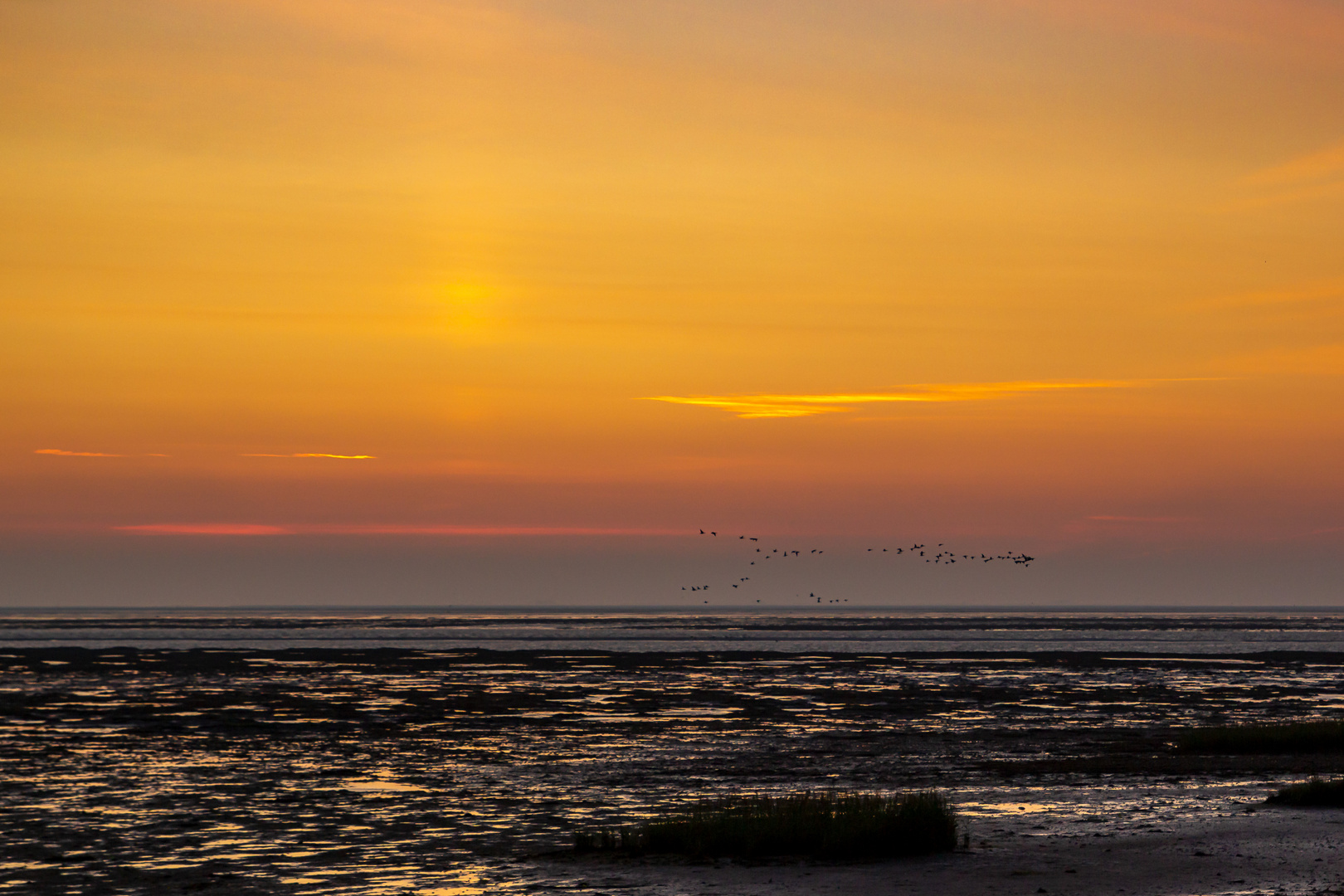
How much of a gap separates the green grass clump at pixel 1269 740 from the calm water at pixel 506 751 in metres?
1.55

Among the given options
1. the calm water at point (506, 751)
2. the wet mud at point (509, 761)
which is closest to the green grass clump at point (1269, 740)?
the wet mud at point (509, 761)

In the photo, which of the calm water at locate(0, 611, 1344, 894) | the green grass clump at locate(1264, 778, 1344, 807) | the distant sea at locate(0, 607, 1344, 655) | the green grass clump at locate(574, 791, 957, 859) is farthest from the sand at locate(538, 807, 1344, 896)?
the distant sea at locate(0, 607, 1344, 655)

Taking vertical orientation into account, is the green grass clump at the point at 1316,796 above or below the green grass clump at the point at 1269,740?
above

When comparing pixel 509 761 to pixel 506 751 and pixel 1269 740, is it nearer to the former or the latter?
pixel 506 751

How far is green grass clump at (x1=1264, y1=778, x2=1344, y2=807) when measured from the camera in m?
27.1

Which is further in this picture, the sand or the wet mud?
the wet mud

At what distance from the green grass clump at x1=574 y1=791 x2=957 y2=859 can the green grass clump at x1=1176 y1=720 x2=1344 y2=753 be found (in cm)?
1915

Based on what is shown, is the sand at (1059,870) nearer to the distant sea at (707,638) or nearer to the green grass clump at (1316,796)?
the green grass clump at (1316,796)

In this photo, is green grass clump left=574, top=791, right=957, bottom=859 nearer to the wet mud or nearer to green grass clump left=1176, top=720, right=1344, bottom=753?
the wet mud

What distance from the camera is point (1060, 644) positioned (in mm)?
124375

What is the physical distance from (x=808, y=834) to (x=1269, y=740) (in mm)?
22518

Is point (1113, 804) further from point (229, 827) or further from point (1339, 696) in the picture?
point (1339, 696)

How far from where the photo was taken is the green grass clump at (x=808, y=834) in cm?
2273

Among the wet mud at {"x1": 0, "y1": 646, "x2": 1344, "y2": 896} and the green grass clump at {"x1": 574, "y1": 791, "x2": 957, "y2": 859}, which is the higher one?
the green grass clump at {"x1": 574, "y1": 791, "x2": 957, "y2": 859}
